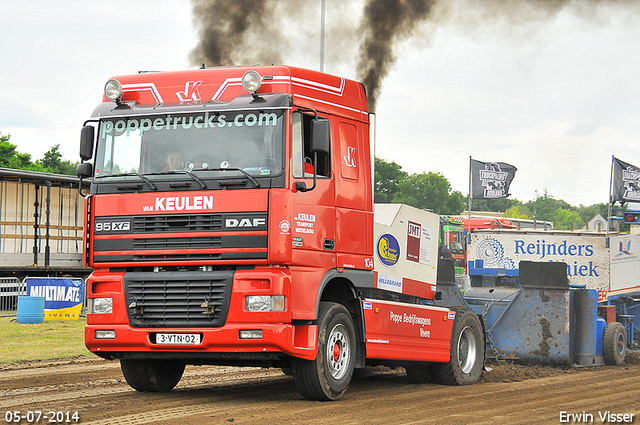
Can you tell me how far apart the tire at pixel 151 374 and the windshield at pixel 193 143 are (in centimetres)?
241

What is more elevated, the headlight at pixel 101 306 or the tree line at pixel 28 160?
the tree line at pixel 28 160

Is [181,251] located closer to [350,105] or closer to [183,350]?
[183,350]

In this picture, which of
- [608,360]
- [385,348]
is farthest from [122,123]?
[608,360]

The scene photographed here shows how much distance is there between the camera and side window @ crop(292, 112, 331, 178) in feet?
28.1

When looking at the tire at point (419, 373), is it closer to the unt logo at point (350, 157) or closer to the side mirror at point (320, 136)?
the unt logo at point (350, 157)

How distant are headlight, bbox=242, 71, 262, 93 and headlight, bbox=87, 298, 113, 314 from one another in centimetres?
274

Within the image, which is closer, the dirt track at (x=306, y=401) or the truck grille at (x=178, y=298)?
the dirt track at (x=306, y=401)

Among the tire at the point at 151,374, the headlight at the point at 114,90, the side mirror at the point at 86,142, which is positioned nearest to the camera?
the side mirror at the point at 86,142

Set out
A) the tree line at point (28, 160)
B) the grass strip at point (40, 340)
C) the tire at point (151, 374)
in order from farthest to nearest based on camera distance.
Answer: the tree line at point (28, 160)
the grass strip at point (40, 340)
the tire at point (151, 374)

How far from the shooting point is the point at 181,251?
849 centimetres

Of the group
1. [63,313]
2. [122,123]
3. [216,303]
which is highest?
[122,123]

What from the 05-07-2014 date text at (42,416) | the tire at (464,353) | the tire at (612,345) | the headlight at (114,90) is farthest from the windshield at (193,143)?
the tire at (612,345)

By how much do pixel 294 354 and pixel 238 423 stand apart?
3.98 feet

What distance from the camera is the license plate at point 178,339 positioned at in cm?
845
